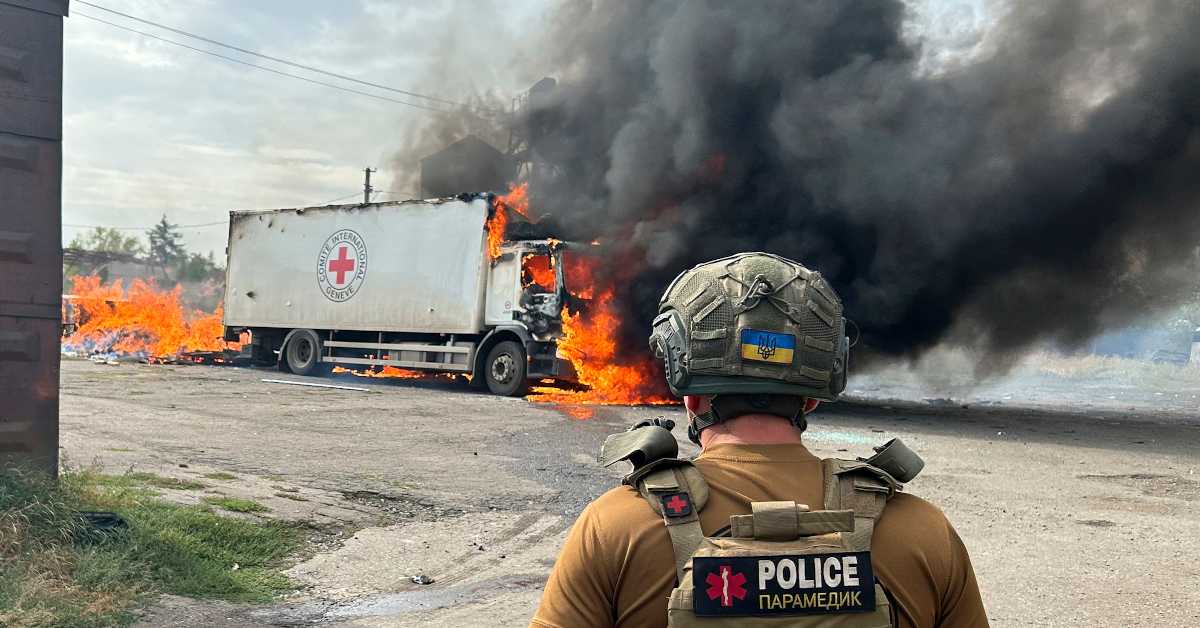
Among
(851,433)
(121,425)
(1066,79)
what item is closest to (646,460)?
(121,425)

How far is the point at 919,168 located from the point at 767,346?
16467mm

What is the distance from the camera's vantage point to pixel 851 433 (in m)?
13.0

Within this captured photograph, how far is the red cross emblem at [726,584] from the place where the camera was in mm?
A: 1502

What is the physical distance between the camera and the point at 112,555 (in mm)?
4863

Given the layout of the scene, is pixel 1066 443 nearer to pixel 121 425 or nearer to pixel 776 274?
pixel 121 425

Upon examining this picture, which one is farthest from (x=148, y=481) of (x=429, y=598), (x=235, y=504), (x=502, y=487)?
(x=429, y=598)

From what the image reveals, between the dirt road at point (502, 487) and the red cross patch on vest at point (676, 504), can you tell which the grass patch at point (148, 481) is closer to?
the dirt road at point (502, 487)

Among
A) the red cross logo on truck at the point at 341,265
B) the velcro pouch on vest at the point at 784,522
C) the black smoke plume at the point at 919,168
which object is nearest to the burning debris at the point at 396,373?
the red cross logo on truck at the point at 341,265

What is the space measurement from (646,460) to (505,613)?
11.9ft

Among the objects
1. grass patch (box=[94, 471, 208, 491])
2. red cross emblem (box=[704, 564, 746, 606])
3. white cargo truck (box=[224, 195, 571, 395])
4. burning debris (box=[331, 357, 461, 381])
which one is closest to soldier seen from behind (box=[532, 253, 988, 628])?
red cross emblem (box=[704, 564, 746, 606])

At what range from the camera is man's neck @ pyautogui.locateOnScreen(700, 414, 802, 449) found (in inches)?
68.2

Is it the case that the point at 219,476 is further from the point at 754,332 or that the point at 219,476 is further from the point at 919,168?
the point at 919,168

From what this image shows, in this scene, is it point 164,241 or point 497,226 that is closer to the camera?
point 497,226

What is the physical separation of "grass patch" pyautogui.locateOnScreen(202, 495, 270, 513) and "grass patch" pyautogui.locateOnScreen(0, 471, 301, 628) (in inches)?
10.0
